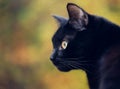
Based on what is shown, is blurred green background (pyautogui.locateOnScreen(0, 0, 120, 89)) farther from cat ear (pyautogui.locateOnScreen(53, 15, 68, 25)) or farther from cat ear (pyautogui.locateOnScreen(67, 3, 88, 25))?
cat ear (pyautogui.locateOnScreen(67, 3, 88, 25))

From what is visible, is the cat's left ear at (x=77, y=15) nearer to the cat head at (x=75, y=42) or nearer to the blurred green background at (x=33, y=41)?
the cat head at (x=75, y=42)

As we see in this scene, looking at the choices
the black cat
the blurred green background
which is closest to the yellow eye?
the black cat

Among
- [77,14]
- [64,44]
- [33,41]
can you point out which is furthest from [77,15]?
[33,41]

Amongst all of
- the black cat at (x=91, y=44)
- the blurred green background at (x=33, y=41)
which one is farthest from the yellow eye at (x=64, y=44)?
the blurred green background at (x=33, y=41)

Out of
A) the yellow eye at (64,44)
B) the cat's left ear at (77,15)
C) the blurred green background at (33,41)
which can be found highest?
the cat's left ear at (77,15)

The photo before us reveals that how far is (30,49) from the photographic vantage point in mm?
1438

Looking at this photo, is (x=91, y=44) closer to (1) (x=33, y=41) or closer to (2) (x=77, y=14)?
(2) (x=77, y=14)

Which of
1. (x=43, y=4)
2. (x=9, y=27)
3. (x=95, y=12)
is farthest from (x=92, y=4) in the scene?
(x=9, y=27)

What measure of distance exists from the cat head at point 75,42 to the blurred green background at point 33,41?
16cm

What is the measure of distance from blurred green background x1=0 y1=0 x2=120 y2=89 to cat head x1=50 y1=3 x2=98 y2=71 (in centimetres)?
16

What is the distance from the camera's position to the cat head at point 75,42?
3.66 ft

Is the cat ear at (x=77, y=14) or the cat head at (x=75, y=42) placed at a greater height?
the cat ear at (x=77, y=14)

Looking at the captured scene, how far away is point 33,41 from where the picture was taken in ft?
4.72

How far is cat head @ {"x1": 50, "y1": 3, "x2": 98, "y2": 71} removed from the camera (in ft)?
3.66
